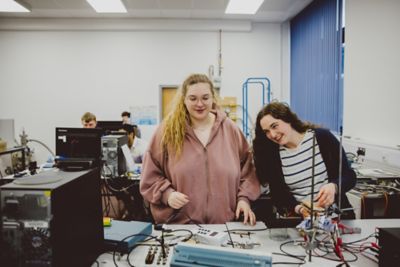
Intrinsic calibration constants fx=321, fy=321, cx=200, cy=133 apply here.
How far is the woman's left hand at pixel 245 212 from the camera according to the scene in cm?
152

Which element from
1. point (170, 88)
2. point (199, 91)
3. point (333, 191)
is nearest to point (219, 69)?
point (170, 88)

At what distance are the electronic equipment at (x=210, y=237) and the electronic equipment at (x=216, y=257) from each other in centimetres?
21

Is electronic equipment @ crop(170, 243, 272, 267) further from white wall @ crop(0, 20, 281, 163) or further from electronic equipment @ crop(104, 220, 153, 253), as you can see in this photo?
white wall @ crop(0, 20, 281, 163)

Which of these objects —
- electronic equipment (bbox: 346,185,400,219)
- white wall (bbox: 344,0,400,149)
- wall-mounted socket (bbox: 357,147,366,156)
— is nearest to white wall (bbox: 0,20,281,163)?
white wall (bbox: 344,0,400,149)

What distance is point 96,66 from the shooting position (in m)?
5.59

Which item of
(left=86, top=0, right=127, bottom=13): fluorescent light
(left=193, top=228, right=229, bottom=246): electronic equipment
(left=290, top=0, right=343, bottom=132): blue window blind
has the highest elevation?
(left=86, top=0, right=127, bottom=13): fluorescent light

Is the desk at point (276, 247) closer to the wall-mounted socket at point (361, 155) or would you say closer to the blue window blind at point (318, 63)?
the wall-mounted socket at point (361, 155)

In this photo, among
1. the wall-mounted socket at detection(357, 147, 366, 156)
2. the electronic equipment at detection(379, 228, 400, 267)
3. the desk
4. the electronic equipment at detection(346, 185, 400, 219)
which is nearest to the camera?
the electronic equipment at detection(379, 228, 400, 267)

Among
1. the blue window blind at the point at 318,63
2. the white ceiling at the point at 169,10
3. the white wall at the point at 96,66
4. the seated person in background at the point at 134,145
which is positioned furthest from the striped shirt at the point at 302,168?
the white wall at the point at 96,66

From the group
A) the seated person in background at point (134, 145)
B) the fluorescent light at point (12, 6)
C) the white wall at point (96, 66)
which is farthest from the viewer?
the white wall at point (96, 66)

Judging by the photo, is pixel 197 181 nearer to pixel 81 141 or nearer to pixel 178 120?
pixel 178 120

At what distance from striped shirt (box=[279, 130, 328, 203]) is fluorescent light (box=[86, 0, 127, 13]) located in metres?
3.80

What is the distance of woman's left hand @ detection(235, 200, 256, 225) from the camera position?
1518 mm

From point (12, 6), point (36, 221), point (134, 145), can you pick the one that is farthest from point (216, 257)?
point (12, 6)
